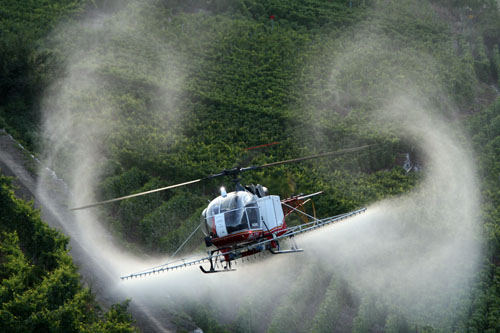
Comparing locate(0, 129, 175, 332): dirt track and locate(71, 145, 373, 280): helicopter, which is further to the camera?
locate(0, 129, 175, 332): dirt track

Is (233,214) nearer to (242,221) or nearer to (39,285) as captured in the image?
(242,221)

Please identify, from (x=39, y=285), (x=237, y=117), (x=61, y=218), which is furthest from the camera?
(x=237, y=117)

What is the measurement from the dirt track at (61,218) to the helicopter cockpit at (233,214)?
7129mm

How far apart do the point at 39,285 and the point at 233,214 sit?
985 centimetres

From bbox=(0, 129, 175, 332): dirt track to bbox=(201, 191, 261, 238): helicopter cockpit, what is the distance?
23.4ft

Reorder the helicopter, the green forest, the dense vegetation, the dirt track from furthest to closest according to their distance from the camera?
1. the dirt track
2. the green forest
3. the dense vegetation
4. the helicopter

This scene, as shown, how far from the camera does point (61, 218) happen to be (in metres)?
34.5

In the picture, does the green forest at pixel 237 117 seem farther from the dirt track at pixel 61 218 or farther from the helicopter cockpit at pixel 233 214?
the helicopter cockpit at pixel 233 214

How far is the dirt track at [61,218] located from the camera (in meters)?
29.1

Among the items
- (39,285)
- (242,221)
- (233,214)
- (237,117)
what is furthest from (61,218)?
(237,117)

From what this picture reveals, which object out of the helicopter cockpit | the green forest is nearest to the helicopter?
the helicopter cockpit

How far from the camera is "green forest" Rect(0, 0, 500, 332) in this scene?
28.9 meters

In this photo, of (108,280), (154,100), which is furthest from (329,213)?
(154,100)

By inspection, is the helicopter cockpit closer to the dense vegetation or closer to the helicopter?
the helicopter
